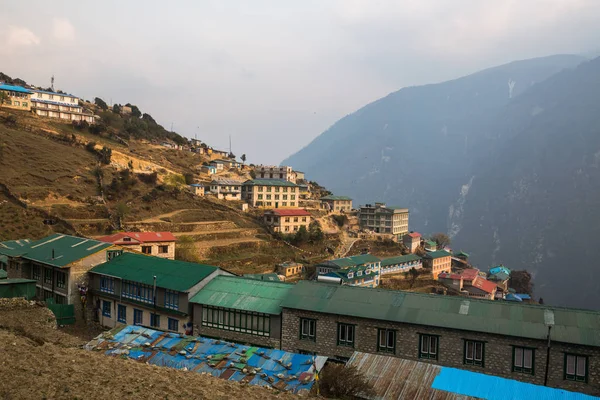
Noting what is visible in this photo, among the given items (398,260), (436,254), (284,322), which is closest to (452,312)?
(284,322)

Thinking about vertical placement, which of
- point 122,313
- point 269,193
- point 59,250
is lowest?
point 122,313

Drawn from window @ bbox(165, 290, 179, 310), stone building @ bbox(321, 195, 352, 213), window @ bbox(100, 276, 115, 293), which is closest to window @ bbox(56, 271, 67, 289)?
window @ bbox(100, 276, 115, 293)

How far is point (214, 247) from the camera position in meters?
53.5

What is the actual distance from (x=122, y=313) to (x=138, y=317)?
1.48 metres

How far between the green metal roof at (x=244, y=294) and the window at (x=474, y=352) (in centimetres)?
822

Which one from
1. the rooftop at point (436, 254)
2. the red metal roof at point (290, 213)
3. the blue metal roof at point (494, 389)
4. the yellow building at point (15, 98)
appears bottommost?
the rooftop at point (436, 254)

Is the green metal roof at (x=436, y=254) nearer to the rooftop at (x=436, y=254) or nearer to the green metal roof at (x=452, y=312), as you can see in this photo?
the rooftop at (x=436, y=254)

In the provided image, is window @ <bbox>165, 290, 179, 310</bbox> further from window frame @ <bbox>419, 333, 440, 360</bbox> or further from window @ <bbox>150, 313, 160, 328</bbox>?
window frame @ <bbox>419, 333, 440, 360</bbox>

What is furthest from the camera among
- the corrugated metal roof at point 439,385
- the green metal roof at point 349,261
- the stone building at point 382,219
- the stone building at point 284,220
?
the stone building at point 382,219

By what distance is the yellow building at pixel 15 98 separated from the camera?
73.6 m

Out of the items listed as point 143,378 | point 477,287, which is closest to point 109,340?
point 143,378

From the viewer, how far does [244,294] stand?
22.8 m

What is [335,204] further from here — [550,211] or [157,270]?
[550,211]

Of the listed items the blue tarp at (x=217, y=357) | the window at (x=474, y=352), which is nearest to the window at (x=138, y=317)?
the blue tarp at (x=217, y=357)
